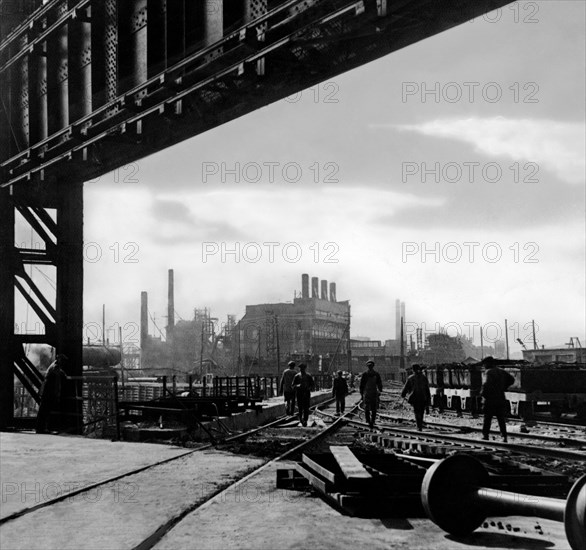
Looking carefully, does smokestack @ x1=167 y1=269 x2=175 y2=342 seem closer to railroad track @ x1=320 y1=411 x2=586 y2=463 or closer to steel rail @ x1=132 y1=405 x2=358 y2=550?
railroad track @ x1=320 y1=411 x2=586 y2=463

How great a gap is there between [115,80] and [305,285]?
10480 centimetres

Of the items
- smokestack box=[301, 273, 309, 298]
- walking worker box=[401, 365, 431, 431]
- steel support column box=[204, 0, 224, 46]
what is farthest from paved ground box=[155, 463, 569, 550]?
smokestack box=[301, 273, 309, 298]

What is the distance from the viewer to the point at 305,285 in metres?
117

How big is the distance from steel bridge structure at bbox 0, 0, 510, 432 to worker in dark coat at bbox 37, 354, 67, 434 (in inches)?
13.7

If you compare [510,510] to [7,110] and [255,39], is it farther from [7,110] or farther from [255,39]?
[7,110]

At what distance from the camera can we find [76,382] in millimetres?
15422

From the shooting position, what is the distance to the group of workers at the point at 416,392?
46.8ft

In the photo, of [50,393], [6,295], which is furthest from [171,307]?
[50,393]

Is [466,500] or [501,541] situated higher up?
[466,500]

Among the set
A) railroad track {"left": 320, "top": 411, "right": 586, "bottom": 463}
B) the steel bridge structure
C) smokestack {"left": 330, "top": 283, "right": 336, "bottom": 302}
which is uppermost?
smokestack {"left": 330, "top": 283, "right": 336, "bottom": 302}

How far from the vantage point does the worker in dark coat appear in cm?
1459

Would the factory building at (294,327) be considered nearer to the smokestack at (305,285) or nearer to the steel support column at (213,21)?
the smokestack at (305,285)

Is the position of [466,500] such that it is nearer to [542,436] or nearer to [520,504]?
[520,504]

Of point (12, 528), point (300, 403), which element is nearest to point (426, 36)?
point (12, 528)
